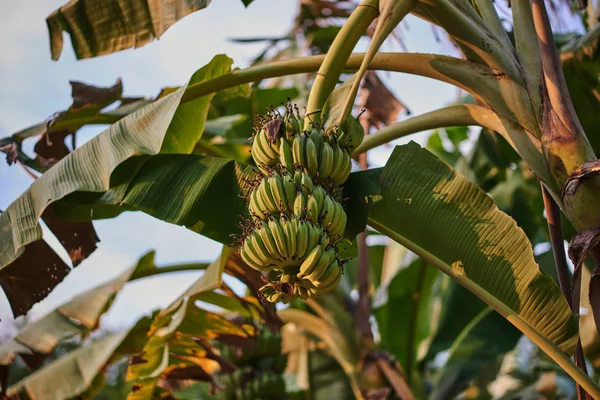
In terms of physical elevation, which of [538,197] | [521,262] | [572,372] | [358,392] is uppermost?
[521,262]

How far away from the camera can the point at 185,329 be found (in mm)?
3113

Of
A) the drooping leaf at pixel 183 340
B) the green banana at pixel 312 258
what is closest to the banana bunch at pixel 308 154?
the green banana at pixel 312 258

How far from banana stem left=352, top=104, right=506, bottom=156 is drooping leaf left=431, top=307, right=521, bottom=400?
2017 mm

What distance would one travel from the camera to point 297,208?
1.51 m

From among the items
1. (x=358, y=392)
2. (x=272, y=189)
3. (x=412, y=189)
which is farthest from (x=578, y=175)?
(x=358, y=392)

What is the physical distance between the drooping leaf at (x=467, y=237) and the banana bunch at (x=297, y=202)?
449mm

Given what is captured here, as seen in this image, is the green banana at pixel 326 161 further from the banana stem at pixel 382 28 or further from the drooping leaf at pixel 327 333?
the drooping leaf at pixel 327 333

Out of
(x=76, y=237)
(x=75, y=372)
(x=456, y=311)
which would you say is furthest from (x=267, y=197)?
(x=456, y=311)

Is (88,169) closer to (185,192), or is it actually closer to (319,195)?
(185,192)

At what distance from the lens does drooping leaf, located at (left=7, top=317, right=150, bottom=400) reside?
2854 millimetres

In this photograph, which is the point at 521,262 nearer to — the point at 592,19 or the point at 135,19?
the point at 135,19

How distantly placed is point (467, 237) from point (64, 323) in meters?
2.01

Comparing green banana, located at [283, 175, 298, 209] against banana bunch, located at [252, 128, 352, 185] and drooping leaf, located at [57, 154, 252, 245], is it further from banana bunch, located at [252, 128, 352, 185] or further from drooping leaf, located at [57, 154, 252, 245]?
drooping leaf, located at [57, 154, 252, 245]

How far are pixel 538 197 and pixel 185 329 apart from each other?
245 cm
